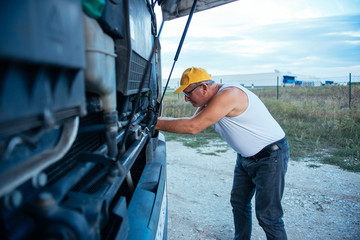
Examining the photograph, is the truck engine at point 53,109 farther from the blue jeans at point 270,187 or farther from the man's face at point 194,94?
the blue jeans at point 270,187

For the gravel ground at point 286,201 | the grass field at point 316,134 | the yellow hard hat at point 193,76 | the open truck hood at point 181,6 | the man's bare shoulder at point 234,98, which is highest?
the open truck hood at point 181,6

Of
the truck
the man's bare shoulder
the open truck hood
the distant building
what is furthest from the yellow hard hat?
the distant building

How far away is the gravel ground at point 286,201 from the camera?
2.83 metres

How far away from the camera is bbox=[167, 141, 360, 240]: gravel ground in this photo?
2.83 meters

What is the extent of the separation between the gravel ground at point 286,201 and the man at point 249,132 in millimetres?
606

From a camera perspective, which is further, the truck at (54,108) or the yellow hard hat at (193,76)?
the yellow hard hat at (193,76)

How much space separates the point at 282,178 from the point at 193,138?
183 inches

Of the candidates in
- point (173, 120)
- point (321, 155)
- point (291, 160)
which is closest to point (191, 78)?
point (173, 120)

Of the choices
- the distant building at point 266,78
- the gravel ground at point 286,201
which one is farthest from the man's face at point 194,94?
the distant building at point 266,78

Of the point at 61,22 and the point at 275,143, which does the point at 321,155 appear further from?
the point at 61,22

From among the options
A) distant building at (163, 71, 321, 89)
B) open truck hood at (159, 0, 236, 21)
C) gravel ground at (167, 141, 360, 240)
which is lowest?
gravel ground at (167, 141, 360, 240)

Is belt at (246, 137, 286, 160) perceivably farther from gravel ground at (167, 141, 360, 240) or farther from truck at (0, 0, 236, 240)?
truck at (0, 0, 236, 240)

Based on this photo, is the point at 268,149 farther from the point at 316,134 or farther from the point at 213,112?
the point at 316,134

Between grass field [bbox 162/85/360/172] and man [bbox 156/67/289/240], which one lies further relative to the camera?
grass field [bbox 162/85/360/172]
